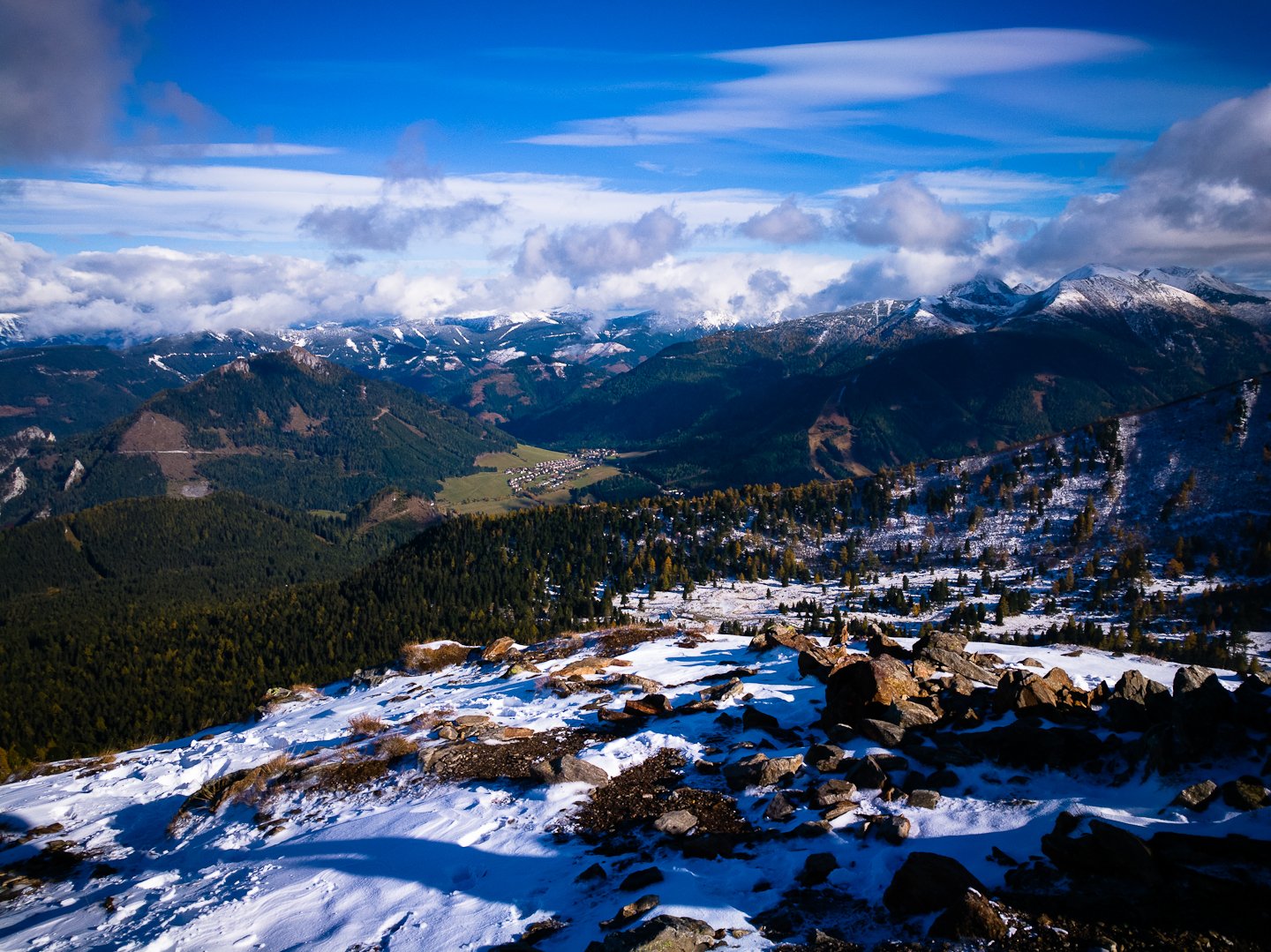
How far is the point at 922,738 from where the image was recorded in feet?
89.8

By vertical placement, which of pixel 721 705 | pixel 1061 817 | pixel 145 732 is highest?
pixel 1061 817

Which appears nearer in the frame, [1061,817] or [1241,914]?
[1241,914]

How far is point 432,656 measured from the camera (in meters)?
67.3

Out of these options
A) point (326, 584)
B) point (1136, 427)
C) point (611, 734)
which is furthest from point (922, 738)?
point (1136, 427)

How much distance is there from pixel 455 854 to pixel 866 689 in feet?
65.5

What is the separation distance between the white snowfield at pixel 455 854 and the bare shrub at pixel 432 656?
28.4 m

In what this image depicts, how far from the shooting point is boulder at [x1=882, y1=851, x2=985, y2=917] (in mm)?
16609

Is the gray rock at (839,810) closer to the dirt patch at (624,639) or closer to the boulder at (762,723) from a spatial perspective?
the boulder at (762,723)

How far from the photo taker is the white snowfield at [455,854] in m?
19.0

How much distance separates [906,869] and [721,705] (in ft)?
64.1

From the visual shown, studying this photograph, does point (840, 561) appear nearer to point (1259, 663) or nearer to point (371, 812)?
point (1259, 663)

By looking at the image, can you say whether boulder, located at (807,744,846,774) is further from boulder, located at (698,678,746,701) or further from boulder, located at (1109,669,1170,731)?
boulder, located at (1109,669,1170,731)

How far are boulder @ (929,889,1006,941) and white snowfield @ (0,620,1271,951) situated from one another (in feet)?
6.62

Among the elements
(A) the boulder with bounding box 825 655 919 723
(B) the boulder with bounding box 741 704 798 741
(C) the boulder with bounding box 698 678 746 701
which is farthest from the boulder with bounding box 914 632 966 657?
(B) the boulder with bounding box 741 704 798 741
